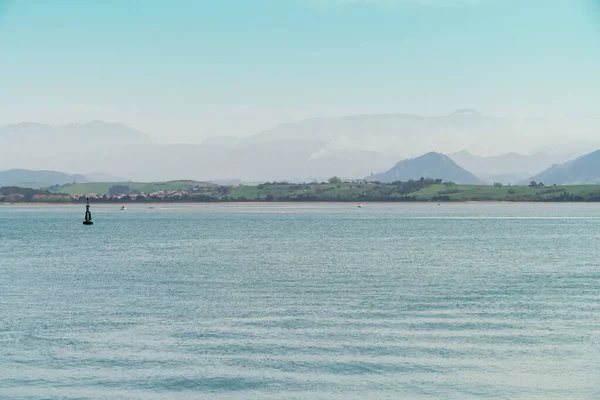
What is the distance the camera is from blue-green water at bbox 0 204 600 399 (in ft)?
85.5

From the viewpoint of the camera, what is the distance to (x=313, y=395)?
2491 cm

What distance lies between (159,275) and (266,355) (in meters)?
29.6

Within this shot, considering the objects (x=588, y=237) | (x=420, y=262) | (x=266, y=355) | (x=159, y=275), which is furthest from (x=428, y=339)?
(x=588, y=237)

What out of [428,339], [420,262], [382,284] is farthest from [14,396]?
[420,262]

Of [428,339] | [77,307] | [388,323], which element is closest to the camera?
[428,339]

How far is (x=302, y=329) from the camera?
34.6 m

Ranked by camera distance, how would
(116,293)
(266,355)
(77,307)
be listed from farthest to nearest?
(116,293) < (77,307) < (266,355)

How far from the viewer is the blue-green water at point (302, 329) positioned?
85.5 feet

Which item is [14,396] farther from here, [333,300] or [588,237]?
[588,237]

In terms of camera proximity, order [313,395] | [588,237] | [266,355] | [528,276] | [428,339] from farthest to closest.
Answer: [588,237] < [528,276] < [428,339] < [266,355] < [313,395]

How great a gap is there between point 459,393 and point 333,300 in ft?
61.5

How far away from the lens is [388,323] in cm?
3591

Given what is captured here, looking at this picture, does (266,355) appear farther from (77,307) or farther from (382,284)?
(382,284)

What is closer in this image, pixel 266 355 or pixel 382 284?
pixel 266 355
